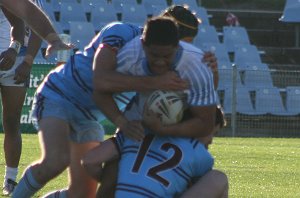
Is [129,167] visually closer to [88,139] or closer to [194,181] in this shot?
[194,181]

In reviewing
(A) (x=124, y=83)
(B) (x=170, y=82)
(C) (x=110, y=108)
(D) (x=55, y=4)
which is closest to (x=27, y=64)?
(C) (x=110, y=108)

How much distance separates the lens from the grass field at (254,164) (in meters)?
9.82

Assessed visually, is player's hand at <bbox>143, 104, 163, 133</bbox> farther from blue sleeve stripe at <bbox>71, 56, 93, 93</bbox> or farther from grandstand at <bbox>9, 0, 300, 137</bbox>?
grandstand at <bbox>9, 0, 300, 137</bbox>

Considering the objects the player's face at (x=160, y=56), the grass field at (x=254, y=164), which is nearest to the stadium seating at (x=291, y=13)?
the grass field at (x=254, y=164)

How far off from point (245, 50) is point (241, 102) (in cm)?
303

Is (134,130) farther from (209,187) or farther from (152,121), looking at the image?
(209,187)

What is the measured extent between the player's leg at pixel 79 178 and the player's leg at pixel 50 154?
310 millimetres

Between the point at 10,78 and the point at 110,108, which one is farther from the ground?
the point at 110,108

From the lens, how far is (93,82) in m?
6.42

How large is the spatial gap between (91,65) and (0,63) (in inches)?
48.3

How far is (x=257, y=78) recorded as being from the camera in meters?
21.0

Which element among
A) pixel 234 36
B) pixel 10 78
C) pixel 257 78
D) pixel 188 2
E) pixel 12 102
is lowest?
pixel 257 78

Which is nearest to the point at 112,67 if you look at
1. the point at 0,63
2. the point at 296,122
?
the point at 0,63

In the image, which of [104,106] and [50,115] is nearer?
[104,106]
